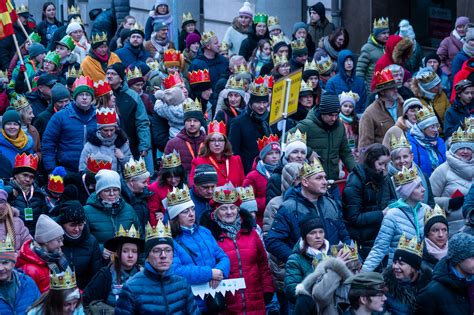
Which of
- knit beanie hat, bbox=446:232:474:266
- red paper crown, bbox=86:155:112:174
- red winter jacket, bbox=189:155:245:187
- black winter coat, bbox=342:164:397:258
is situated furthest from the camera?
red winter jacket, bbox=189:155:245:187

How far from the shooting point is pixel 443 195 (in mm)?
15062

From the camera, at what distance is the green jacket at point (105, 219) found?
1394 centimetres

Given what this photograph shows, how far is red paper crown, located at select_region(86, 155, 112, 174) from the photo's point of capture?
15438 mm

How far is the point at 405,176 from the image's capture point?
1401 cm

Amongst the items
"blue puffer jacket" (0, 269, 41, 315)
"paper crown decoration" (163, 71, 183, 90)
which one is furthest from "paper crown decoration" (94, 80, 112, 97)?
"blue puffer jacket" (0, 269, 41, 315)

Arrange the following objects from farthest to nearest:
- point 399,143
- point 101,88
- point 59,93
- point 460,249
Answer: point 59,93 → point 101,88 → point 399,143 → point 460,249

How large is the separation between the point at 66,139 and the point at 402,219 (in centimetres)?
455

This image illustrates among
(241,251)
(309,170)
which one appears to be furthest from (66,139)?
(309,170)

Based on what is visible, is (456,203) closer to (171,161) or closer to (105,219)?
(171,161)

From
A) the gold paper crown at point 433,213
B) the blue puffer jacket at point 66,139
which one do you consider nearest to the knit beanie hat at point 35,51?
the blue puffer jacket at point 66,139

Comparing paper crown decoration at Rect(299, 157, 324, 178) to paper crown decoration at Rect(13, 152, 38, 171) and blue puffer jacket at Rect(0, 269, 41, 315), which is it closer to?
blue puffer jacket at Rect(0, 269, 41, 315)

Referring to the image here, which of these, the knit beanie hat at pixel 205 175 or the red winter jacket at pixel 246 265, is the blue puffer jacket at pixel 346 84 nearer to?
the knit beanie hat at pixel 205 175

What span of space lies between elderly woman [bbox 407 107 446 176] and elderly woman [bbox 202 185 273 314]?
2.84 m

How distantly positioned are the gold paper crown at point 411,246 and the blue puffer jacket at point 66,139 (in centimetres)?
511
